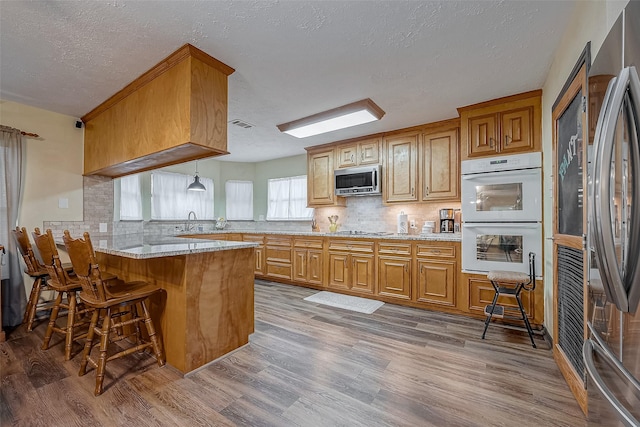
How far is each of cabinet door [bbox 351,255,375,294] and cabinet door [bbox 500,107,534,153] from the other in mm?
2058

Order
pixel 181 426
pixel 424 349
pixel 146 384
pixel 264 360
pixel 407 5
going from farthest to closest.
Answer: pixel 424 349 → pixel 264 360 → pixel 146 384 → pixel 407 5 → pixel 181 426

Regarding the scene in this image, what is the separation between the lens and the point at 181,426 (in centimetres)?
149

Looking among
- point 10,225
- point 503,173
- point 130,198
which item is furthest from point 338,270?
point 10,225

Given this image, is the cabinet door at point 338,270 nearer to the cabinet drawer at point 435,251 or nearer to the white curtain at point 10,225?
the cabinet drawer at point 435,251

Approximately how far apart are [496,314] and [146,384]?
117 inches

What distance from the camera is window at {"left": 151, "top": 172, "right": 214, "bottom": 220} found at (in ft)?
16.3

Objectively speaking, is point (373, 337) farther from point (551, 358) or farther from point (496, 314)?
point (551, 358)

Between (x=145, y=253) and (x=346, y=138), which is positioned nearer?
(x=145, y=253)

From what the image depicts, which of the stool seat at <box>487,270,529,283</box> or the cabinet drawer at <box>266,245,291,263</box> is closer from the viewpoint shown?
the stool seat at <box>487,270,529,283</box>

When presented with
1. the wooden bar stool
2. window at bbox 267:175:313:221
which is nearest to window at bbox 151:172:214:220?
window at bbox 267:175:313:221

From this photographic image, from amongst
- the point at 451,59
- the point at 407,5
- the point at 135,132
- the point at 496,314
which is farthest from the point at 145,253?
the point at 496,314

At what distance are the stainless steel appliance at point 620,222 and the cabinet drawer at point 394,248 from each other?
2618mm

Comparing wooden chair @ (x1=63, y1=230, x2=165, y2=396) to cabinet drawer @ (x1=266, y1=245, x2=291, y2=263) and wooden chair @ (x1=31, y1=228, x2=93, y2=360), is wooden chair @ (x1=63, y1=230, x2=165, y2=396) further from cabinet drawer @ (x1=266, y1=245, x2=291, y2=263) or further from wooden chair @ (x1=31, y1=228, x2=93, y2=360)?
cabinet drawer @ (x1=266, y1=245, x2=291, y2=263)

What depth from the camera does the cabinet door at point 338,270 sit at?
13.2 ft
